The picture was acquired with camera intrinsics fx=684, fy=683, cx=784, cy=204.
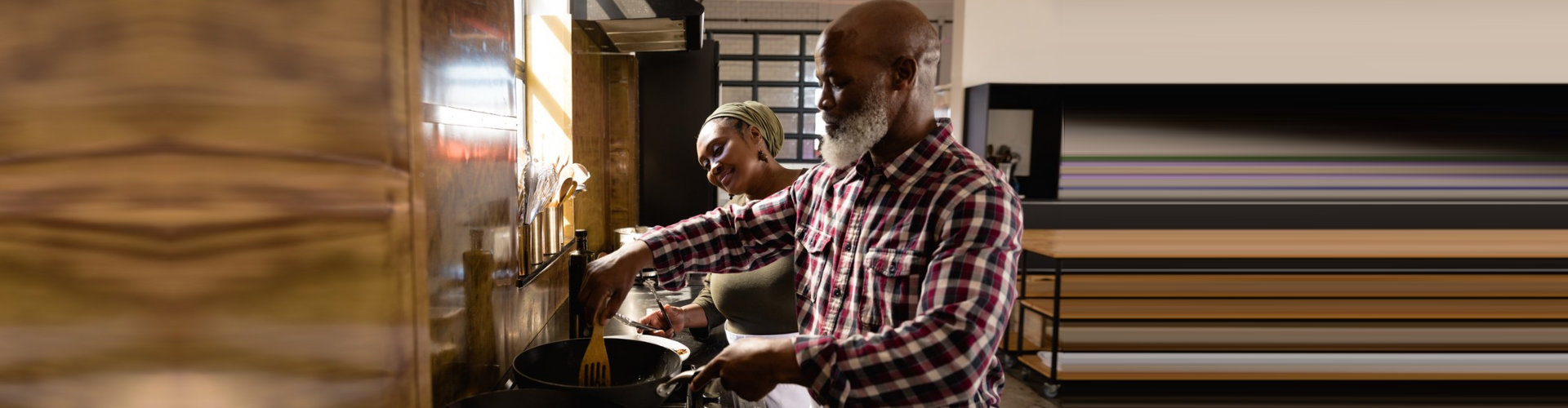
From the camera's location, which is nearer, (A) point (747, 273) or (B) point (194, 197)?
(B) point (194, 197)

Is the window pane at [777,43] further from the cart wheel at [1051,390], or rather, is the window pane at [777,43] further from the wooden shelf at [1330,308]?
the wooden shelf at [1330,308]

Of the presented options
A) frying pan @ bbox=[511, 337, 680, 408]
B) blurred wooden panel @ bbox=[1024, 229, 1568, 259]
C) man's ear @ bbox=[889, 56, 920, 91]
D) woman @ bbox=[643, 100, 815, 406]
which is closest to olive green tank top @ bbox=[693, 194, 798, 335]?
woman @ bbox=[643, 100, 815, 406]

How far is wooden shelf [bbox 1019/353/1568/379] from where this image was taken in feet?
7.57

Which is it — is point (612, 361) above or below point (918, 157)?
below

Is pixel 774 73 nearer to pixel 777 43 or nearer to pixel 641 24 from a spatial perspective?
pixel 777 43

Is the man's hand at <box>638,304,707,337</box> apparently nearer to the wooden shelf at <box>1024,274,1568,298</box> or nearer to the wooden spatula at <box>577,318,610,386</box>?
the wooden spatula at <box>577,318,610,386</box>

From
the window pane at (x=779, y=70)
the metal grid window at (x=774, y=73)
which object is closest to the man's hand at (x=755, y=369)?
the metal grid window at (x=774, y=73)

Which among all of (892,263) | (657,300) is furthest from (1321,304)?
(657,300)

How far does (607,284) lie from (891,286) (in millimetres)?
542

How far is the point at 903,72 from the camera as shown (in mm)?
1104

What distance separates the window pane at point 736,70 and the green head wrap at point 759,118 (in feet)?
16.0

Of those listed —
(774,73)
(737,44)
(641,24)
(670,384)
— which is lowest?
(670,384)

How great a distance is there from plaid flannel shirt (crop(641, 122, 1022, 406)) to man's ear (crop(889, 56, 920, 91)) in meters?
0.10

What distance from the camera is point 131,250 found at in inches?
25.1
